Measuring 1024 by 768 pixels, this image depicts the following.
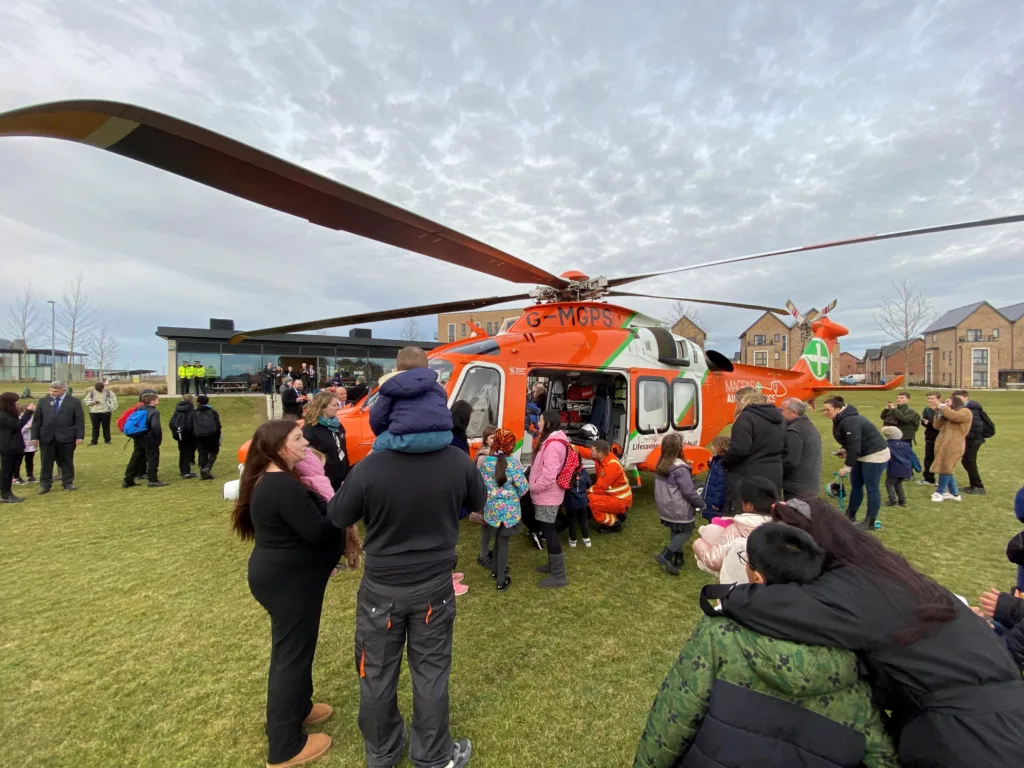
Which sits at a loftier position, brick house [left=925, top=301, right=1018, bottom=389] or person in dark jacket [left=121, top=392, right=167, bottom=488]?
brick house [left=925, top=301, right=1018, bottom=389]

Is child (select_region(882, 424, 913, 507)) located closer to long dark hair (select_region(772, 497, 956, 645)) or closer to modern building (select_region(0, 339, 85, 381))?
long dark hair (select_region(772, 497, 956, 645))

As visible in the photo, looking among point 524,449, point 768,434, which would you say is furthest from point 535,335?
point 768,434

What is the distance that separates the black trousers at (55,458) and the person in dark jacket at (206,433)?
179cm

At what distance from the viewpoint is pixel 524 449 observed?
248 inches

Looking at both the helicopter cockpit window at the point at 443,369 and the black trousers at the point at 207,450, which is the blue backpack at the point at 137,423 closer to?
the black trousers at the point at 207,450

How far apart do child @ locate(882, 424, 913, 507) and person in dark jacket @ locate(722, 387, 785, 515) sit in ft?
13.2

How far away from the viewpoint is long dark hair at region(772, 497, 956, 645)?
4.08 ft

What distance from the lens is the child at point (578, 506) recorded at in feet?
17.1

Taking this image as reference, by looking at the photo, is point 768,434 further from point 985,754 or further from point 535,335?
point 985,754

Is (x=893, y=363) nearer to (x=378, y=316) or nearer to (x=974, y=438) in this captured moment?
(x=974, y=438)

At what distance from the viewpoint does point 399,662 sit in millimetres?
2277

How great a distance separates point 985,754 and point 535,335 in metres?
5.32

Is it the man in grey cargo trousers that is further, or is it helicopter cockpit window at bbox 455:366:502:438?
helicopter cockpit window at bbox 455:366:502:438

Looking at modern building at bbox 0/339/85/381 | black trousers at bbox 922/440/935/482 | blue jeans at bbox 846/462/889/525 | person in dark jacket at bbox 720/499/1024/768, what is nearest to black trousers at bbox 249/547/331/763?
person in dark jacket at bbox 720/499/1024/768
